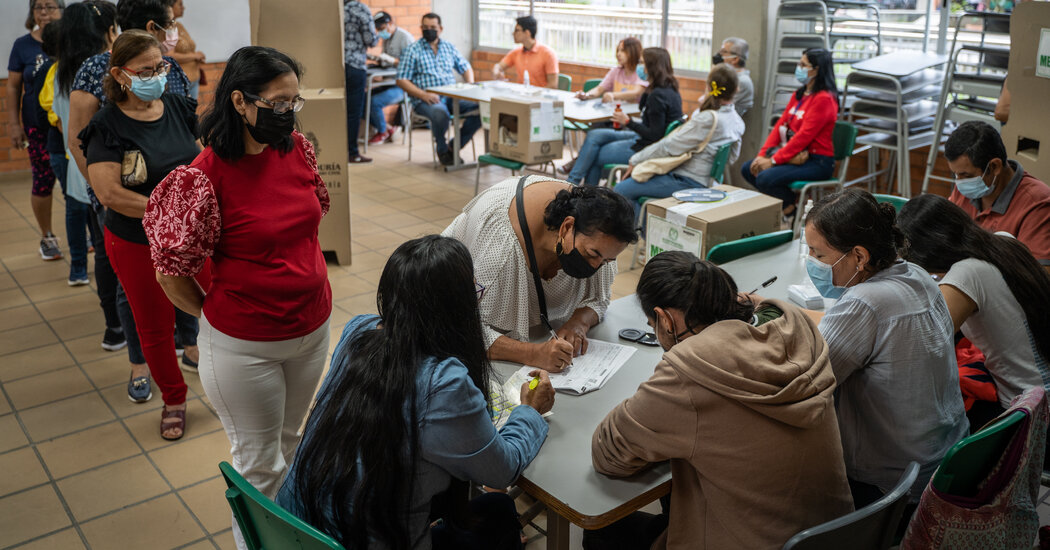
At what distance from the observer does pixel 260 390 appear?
234 cm

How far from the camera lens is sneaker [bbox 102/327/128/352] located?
13.5 ft

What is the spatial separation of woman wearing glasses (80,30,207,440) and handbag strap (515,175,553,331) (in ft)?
4.23

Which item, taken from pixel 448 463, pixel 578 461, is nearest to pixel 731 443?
pixel 578 461

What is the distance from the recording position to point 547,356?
2322 mm

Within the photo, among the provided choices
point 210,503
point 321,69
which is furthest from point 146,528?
point 321,69

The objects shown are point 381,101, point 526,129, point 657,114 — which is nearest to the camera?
point 657,114

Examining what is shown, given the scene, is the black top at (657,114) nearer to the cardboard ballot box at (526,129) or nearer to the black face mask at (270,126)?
the cardboard ballot box at (526,129)

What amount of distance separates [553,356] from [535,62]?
6.21m

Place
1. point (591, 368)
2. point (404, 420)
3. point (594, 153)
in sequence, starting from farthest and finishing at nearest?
point (594, 153) → point (591, 368) → point (404, 420)

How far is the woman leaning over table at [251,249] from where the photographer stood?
2170 mm

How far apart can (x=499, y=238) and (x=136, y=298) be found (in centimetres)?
151

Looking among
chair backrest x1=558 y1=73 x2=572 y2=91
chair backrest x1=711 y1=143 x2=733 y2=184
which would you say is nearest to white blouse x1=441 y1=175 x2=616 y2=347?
chair backrest x1=711 y1=143 x2=733 y2=184

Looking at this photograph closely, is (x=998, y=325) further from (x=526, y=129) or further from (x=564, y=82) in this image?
(x=564, y=82)

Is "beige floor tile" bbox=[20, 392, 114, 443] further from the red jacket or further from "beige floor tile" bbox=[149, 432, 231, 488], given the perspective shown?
the red jacket
